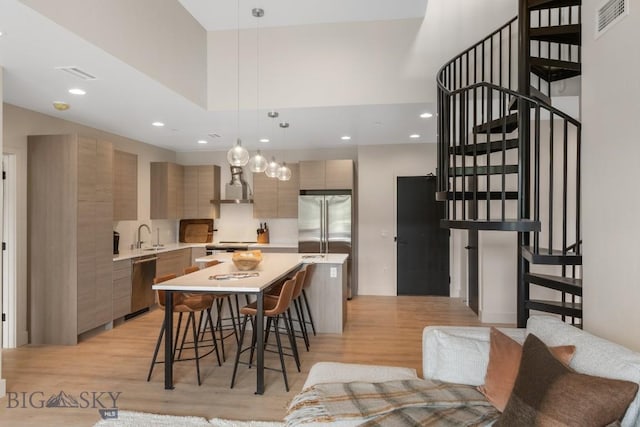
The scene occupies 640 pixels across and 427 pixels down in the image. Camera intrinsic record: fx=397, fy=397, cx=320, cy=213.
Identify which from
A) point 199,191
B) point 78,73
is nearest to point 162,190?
point 199,191

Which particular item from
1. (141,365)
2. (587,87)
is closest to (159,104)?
(141,365)

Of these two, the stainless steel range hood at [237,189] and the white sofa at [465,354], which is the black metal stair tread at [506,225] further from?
the stainless steel range hood at [237,189]

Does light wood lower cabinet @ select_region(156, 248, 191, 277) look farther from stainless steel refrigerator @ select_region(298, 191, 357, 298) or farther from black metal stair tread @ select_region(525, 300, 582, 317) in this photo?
black metal stair tread @ select_region(525, 300, 582, 317)

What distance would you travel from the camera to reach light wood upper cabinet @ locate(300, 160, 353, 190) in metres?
6.68

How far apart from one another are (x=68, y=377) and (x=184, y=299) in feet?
3.81

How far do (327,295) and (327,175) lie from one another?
8.11ft

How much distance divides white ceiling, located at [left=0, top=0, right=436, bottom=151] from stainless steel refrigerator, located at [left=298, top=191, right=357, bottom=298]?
100cm

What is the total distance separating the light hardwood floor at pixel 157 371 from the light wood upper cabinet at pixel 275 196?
245 cm

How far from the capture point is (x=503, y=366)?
1.98 meters

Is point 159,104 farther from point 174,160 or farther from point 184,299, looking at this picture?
point 174,160

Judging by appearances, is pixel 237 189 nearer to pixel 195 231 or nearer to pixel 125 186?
pixel 195 231

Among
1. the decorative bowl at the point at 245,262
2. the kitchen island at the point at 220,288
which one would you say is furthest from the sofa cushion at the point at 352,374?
the decorative bowl at the point at 245,262

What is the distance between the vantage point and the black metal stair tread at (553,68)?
10.7 ft

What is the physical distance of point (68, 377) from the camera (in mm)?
3521
